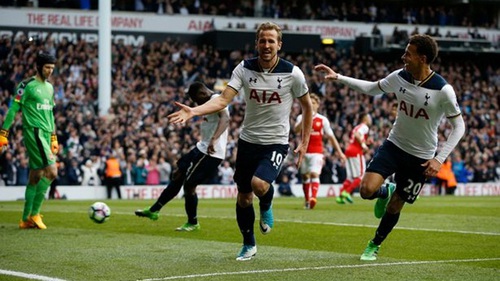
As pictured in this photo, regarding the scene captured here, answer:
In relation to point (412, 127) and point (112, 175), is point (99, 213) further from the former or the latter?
point (112, 175)

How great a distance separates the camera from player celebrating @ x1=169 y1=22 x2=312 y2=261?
10.0 m

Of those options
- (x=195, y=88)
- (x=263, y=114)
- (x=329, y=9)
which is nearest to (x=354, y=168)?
(x=195, y=88)

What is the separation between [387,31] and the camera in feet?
161

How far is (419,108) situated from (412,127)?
0.91ft

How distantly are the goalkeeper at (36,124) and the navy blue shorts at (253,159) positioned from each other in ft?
16.0

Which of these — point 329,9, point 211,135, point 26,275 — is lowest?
point 26,275

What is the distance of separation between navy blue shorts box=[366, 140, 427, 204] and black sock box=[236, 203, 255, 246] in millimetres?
1440

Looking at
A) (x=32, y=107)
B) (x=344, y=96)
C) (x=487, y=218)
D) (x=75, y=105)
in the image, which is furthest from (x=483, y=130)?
(x=32, y=107)

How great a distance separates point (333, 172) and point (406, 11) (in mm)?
19505

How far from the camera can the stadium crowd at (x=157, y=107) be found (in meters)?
31.3

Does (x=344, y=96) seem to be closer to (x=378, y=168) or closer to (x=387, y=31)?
(x=387, y=31)

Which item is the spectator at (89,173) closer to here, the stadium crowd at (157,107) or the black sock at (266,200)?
the stadium crowd at (157,107)

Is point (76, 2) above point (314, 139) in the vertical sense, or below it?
above

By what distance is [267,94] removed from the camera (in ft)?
33.3
